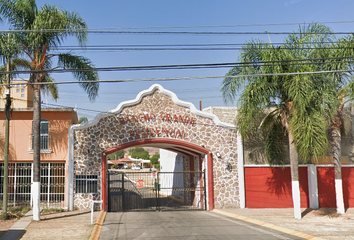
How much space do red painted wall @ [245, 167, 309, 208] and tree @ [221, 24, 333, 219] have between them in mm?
3300

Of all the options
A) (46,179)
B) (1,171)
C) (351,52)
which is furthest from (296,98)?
(1,171)

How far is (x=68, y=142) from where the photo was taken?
1819 cm

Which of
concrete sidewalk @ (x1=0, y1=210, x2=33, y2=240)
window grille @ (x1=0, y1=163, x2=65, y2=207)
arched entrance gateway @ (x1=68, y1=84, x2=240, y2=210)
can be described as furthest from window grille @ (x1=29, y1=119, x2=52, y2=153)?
concrete sidewalk @ (x1=0, y1=210, x2=33, y2=240)

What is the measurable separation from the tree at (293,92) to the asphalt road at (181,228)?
3926 mm

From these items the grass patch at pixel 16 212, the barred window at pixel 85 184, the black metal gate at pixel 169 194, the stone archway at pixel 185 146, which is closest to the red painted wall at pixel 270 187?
the stone archway at pixel 185 146

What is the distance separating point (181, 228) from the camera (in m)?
13.3

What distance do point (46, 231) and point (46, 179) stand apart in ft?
21.8

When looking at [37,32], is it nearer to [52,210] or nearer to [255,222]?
[52,210]

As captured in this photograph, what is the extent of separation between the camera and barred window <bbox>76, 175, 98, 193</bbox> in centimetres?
1803

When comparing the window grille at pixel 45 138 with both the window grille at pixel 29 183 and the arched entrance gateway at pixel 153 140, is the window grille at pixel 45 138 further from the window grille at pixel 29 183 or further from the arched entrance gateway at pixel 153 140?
the arched entrance gateway at pixel 153 140

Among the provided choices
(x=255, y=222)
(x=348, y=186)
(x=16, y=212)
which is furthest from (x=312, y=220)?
(x=16, y=212)

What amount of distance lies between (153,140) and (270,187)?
22.8 feet

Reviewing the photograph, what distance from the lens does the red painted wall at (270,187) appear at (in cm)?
1944

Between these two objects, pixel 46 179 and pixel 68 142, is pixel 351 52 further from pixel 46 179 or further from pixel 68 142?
pixel 46 179
